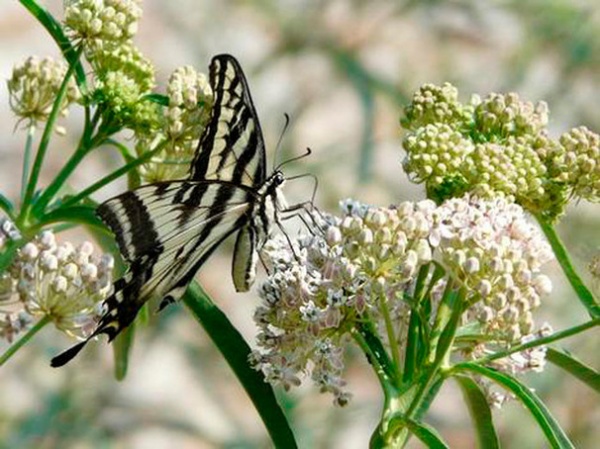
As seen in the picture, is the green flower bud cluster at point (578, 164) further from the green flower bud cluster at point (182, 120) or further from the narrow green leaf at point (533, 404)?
the green flower bud cluster at point (182, 120)

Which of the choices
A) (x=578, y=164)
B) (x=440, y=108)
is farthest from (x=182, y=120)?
(x=578, y=164)

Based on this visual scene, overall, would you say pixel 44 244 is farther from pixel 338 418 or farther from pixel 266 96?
pixel 266 96

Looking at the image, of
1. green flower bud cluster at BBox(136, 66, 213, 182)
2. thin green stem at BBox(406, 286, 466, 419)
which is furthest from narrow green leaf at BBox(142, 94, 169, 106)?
thin green stem at BBox(406, 286, 466, 419)

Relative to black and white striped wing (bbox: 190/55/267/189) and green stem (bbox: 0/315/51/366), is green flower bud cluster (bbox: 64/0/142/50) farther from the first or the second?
green stem (bbox: 0/315/51/366)

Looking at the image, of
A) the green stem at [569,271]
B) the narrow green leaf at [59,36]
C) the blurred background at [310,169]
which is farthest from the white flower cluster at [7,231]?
the blurred background at [310,169]

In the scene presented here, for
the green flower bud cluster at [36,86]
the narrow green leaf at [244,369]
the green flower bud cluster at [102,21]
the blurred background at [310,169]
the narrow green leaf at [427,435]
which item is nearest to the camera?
the narrow green leaf at [427,435]

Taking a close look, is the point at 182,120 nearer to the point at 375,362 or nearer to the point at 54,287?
the point at 54,287
